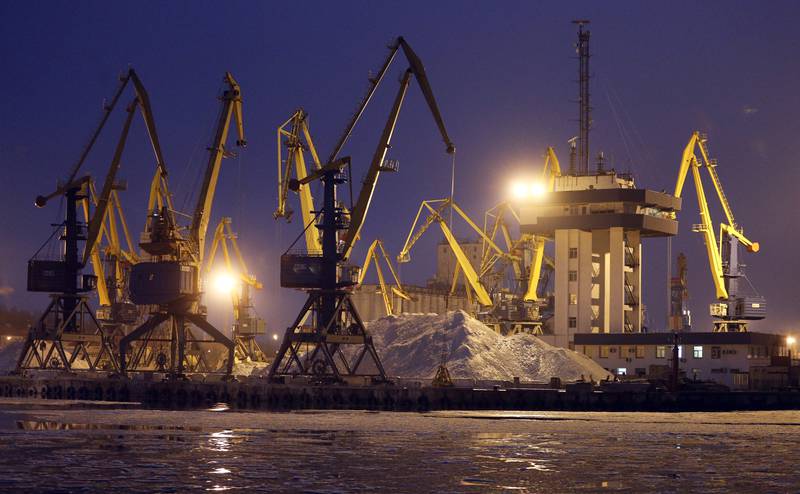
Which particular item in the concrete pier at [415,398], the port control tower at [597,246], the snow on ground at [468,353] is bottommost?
the concrete pier at [415,398]

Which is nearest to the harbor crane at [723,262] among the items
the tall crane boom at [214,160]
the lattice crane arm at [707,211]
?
the lattice crane arm at [707,211]

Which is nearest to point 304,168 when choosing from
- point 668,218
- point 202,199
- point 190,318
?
point 202,199

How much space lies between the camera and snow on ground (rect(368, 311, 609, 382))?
10138cm

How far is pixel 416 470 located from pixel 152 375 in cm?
6489

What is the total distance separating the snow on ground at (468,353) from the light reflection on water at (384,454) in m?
27.6

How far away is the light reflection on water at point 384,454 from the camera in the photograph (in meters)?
41.2

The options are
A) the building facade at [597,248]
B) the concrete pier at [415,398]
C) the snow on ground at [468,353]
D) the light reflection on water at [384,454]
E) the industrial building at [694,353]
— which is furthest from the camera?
the building facade at [597,248]

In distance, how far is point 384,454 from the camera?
50469mm

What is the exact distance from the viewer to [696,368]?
384 feet

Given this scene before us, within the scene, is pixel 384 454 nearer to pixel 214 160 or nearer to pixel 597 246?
pixel 214 160

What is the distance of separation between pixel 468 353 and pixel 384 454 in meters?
52.1

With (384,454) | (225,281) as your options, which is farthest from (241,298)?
(384,454)

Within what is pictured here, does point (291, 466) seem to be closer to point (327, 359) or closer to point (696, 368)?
point (327, 359)

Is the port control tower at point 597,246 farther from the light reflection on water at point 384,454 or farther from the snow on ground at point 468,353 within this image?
the light reflection on water at point 384,454
